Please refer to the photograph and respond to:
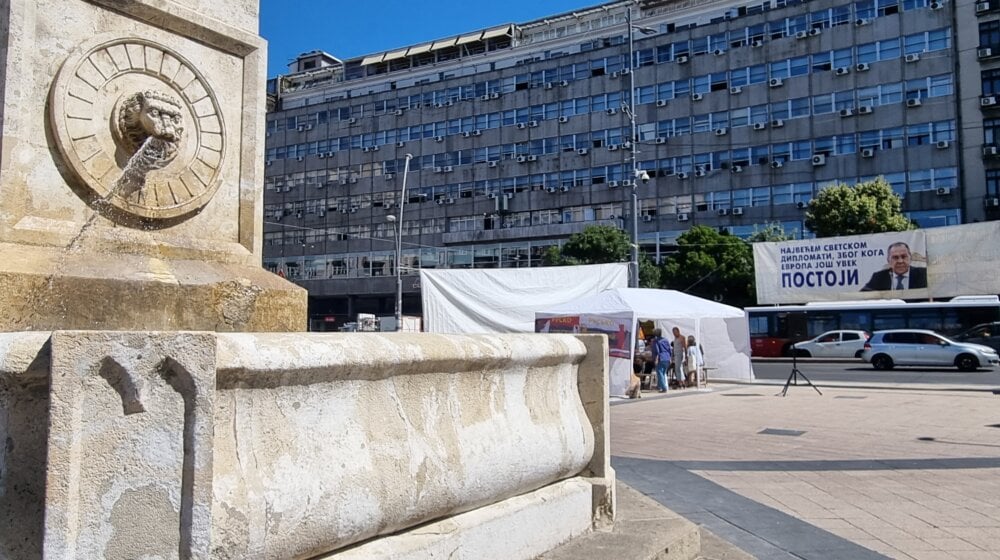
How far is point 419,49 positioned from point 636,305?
49.3 meters

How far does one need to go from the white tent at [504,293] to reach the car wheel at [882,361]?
12817 millimetres

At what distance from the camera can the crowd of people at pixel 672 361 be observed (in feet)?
61.4

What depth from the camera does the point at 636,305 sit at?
16766mm

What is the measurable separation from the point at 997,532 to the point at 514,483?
11.5 ft

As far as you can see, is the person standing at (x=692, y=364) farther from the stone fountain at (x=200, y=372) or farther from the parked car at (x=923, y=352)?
the stone fountain at (x=200, y=372)

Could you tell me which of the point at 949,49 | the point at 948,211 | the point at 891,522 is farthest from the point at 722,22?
the point at 891,522

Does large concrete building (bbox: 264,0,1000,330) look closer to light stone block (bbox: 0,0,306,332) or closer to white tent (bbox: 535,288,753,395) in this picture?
white tent (bbox: 535,288,753,395)

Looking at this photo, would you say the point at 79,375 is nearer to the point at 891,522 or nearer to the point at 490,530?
the point at 490,530

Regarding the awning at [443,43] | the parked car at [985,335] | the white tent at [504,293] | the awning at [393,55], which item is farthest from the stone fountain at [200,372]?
the awning at [393,55]

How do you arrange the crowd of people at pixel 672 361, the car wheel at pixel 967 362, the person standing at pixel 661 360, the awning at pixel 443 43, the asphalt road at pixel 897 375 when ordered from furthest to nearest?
the awning at pixel 443 43 → the car wheel at pixel 967 362 → the asphalt road at pixel 897 375 → the crowd of people at pixel 672 361 → the person standing at pixel 661 360

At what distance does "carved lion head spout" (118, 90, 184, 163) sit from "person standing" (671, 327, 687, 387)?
55.9 feet

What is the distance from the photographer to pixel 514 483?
3.07 meters

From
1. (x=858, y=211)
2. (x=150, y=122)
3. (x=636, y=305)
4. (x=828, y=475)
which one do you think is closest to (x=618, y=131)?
(x=858, y=211)

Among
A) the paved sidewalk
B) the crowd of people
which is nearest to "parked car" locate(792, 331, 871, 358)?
the crowd of people
